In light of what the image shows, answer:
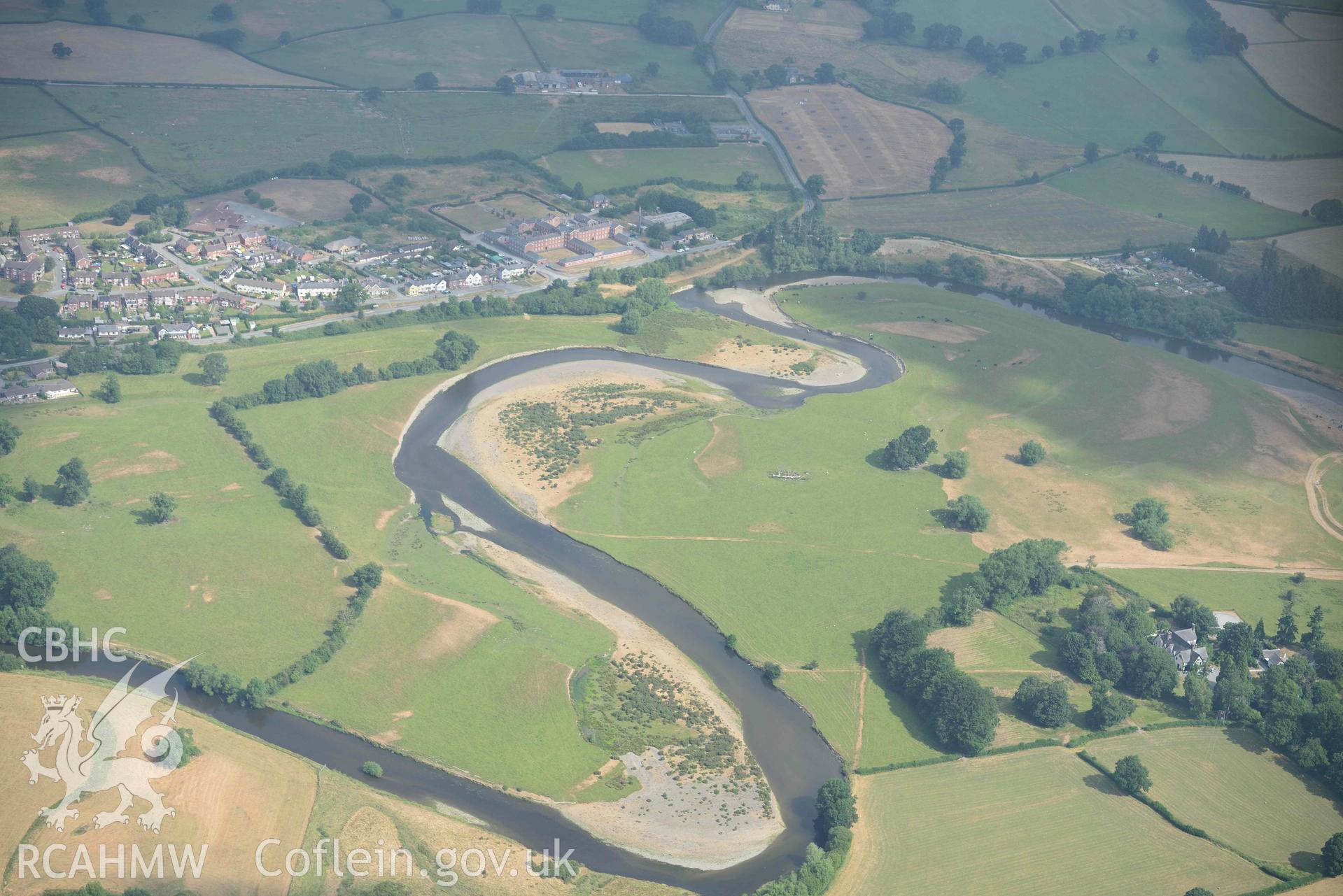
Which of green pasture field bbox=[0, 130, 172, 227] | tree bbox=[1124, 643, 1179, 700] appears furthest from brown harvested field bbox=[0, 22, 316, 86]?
tree bbox=[1124, 643, 1179, 700]

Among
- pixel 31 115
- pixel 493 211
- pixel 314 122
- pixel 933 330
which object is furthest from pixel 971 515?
pixel 31 115

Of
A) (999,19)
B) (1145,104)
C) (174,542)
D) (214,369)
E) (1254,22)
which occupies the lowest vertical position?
(174,542)

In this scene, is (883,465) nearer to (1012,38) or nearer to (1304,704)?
(1304,704)

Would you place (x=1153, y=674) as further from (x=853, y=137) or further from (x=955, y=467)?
(x=853, y=137)

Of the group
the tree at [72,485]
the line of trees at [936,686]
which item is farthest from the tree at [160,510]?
the line of trees at [936,686]

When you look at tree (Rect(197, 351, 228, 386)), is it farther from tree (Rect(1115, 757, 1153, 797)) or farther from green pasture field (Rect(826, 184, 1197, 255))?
tree (Rect(1115, 757, 1153, 797))

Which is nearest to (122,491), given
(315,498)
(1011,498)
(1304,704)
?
(315,498)

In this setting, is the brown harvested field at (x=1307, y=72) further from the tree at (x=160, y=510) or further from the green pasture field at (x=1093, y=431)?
the tree at (x=160, y=510)
